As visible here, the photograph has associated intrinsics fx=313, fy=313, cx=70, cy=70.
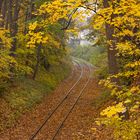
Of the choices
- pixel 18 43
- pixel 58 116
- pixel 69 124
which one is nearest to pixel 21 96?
A: pixel 58 116

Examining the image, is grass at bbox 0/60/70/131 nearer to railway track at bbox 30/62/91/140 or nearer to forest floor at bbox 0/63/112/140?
forest floor at bbox 0/63/112/140

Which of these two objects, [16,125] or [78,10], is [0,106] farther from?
[78,10]

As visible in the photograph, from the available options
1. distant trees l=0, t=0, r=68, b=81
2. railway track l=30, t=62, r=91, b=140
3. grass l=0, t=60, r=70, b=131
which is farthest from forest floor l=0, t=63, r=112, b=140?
distant trees l=0, t=0, r=68, b=81

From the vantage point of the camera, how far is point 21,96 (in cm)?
2095

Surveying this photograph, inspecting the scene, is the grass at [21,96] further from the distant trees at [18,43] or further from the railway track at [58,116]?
the railway track at [58,116]

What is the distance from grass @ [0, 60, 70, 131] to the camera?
17188 mm

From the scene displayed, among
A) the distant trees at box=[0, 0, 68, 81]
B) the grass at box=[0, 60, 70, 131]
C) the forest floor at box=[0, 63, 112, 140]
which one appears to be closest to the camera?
the forest floor at box=[0, 63, 112, 140]

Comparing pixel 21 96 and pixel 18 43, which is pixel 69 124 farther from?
pixel 18 43

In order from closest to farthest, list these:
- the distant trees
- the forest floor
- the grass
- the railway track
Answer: the forest floor < the railway track < the grass < the distant trees

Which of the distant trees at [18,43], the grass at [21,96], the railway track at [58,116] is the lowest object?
the railway track at [58,116]

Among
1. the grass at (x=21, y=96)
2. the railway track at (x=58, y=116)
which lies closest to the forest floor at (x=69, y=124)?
the railway track at (x=58, y=116)

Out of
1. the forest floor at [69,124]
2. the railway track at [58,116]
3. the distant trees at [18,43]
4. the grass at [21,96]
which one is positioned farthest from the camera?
the distant trees at [18,43]

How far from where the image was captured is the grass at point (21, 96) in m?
17.2

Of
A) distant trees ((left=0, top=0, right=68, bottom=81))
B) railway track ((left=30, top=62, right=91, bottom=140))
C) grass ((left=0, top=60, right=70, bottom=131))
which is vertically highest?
distant trees ((left=0, top=0, right=68, bottom=81))
